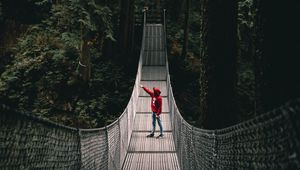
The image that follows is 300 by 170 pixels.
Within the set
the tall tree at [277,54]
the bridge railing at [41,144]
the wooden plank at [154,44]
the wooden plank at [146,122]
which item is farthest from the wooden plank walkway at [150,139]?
the tall tree at [277,54]

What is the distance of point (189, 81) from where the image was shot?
14.3 meters

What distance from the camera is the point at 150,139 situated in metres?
7.82

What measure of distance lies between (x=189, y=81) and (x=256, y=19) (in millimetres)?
11950

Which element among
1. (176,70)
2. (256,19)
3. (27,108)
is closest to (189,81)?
(176,70)

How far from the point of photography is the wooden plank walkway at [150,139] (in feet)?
20.1

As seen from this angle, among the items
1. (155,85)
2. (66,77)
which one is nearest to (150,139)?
(155,85)

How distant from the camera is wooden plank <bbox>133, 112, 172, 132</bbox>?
875 centimetres

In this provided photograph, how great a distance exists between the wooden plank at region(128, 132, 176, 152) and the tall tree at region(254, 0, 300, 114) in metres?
4.93

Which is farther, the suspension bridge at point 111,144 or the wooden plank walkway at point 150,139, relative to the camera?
the wooden plank walkway at point 150,139

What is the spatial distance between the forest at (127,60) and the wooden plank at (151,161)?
156 centimetres

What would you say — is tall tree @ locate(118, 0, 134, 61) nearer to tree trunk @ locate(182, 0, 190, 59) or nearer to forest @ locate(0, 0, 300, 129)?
forest @ locate(0, 0, 300, 129)

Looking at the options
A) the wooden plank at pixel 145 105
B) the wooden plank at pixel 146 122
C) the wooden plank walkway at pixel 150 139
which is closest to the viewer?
the wooden plank walkway at pixel 150 139

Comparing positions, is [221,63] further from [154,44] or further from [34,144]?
[154,44]

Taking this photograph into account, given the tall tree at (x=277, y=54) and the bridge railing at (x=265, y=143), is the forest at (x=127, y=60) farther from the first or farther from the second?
the bridge railing at (x=265, y=143)
